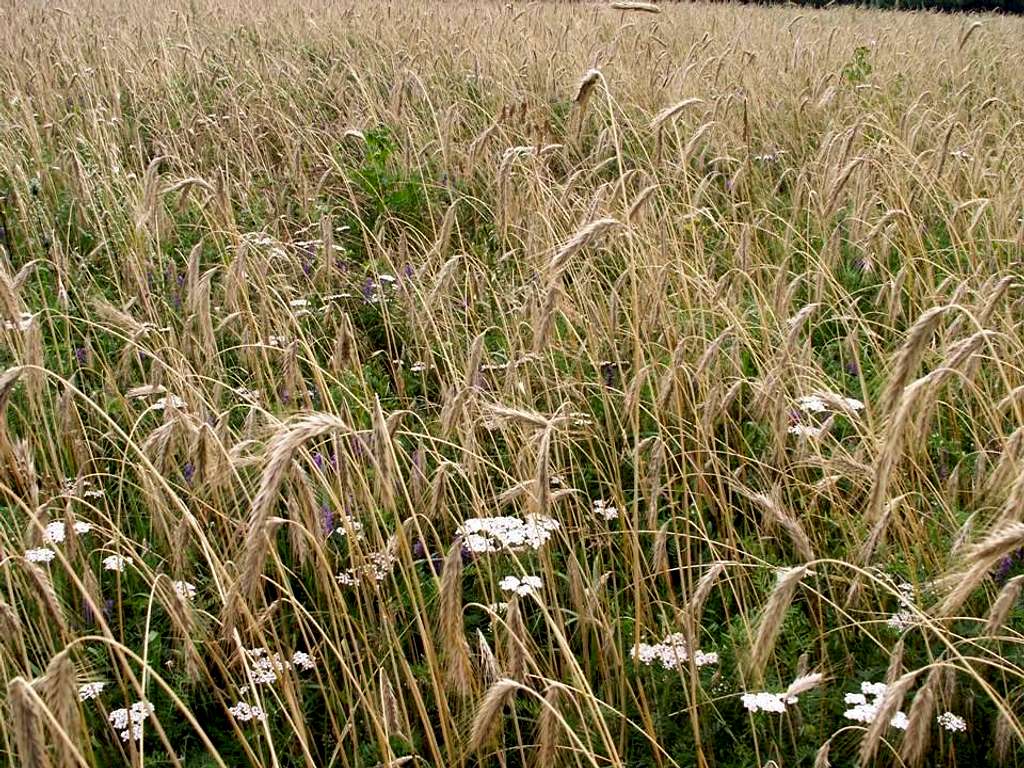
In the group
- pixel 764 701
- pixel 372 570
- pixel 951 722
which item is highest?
pixel 372 570

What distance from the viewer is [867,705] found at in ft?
6.42

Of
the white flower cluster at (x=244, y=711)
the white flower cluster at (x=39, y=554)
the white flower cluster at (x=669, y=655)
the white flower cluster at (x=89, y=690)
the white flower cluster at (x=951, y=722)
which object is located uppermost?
the white flower cluster at (x=39, y=554)

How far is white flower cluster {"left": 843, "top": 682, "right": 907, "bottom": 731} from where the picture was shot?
6.15 feet

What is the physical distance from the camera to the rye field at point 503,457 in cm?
188

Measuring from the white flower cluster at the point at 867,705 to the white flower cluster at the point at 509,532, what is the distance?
724 millimetres

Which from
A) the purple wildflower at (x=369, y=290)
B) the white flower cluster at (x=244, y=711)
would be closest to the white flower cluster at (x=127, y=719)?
the white flower cluster at (x=244, y=711)

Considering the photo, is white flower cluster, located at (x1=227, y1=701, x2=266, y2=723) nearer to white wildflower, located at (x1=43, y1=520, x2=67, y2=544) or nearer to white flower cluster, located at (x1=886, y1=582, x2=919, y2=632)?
white wildflower, located at (x1=43, y1=520, x2=67, y2=544)

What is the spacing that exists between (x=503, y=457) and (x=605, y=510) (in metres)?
0.49

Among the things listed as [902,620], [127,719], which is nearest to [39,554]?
[127,719]

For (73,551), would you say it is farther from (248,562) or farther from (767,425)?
(767,425)

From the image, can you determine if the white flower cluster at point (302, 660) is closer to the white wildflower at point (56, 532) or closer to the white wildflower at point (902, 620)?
the white wildflower at point (56, 532)

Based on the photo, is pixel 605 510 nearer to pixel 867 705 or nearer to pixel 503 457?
pixel 503 457

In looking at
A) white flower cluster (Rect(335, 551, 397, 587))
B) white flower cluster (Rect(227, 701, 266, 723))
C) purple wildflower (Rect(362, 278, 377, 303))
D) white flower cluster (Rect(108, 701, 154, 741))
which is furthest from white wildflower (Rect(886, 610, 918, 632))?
purple wildflower (Rect(362, 278, 377, 303))

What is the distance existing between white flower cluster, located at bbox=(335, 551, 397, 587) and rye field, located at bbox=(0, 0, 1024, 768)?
16 mm
